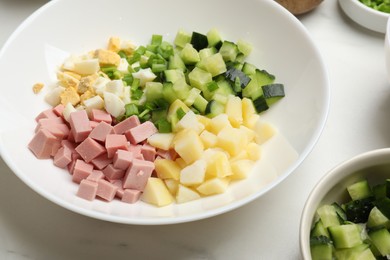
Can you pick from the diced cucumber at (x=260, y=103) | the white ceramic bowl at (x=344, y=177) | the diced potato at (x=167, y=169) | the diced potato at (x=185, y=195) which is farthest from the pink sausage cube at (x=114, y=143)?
the white ceramic bowl at (x=344, y=177)

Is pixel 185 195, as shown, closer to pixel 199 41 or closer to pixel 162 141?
pixel 162 141

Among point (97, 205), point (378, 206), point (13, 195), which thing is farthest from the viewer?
point (13, 195)

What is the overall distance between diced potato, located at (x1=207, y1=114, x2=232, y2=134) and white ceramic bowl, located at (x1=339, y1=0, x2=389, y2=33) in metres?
0.74

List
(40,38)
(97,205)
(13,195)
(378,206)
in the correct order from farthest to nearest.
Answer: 1. (40,38)
2. (13,195)
3. (97,205)
4. (378,206)

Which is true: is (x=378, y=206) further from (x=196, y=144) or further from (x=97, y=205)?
(x=97, y=205)

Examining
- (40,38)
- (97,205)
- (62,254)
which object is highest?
(40,38)

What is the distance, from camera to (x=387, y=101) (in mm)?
1780

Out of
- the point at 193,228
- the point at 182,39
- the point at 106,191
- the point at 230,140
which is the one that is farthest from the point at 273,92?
the point at 106,191

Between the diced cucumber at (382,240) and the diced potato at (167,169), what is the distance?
0.53 metres

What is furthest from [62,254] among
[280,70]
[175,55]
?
[280,70]

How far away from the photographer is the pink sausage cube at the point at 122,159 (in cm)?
147

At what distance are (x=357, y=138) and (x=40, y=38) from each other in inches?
41.4

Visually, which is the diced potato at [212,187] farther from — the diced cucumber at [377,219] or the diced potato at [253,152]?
the diced cucumber at [377,219]

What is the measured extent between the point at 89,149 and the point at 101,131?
0.22 ft
